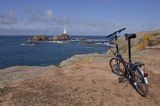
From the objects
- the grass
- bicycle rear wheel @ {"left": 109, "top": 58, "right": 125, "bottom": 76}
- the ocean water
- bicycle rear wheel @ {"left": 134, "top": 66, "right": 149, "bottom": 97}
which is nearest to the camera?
bicycle rear wheel @ {"left": 134, "top": 66, "right": 149, "bottom": 97}

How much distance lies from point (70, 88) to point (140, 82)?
98.4 inches

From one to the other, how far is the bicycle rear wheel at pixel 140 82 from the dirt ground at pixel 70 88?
18 cm

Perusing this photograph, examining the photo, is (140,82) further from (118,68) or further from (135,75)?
(118,68)

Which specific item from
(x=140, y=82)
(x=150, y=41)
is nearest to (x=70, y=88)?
(x=140, y=82)

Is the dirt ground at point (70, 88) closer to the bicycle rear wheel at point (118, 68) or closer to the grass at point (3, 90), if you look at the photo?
the grass at point (3, 90)

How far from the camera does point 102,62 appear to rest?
1501 cm

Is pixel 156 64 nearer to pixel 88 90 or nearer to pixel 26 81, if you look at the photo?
pixel 88 90

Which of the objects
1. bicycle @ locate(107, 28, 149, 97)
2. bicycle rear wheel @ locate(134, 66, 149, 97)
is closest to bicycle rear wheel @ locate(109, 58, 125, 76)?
bicycle @ locate(107, 28, 149, 97)

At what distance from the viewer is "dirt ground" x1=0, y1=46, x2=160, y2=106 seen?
10398mm

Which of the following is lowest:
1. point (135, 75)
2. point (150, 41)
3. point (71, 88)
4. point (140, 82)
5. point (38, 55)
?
point (38, 55)

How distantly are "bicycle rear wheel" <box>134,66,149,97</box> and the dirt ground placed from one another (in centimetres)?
18

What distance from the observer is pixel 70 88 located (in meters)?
11.3

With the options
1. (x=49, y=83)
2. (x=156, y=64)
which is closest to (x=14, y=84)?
(x=49, y=83)

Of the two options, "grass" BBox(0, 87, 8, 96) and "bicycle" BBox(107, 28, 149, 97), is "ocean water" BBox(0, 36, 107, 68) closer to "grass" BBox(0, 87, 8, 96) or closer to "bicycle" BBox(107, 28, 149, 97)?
"bicycle" BBox(107, 28, 149, 97)
